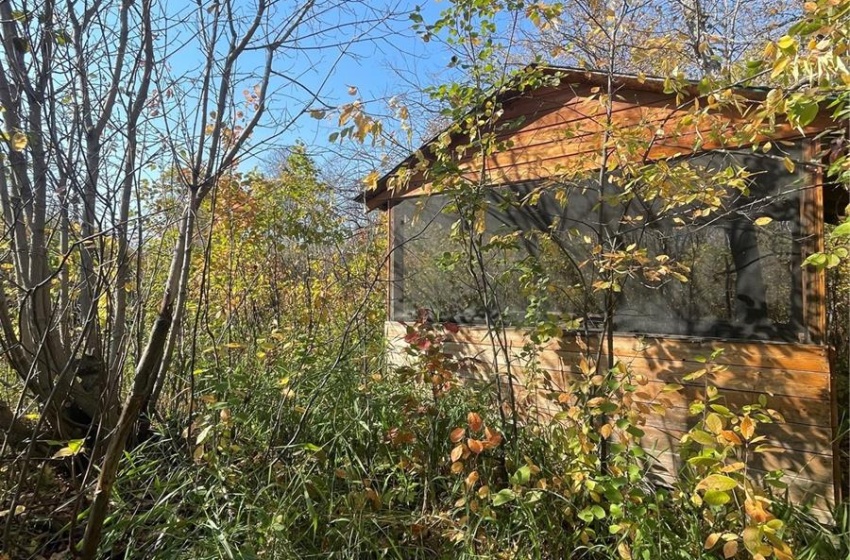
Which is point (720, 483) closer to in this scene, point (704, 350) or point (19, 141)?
point (704, 350)

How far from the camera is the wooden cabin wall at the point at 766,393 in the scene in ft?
9.68

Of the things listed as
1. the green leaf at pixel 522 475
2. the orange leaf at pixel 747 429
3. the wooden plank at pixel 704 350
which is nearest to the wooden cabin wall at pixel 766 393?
the wooden plank at pixel 704 350

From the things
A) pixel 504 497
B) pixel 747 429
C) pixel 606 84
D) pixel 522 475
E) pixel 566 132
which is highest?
pixel 606 84

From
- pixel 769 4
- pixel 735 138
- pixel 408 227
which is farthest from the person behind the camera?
pixel 769 4

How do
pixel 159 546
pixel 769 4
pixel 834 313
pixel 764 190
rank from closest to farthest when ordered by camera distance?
pixel 159 546
pixel 764 190
pixel 834 313
pixel 769 4

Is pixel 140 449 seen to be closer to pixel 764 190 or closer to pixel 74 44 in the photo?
pixel 74 44

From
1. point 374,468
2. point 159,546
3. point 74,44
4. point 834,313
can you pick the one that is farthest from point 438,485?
point 834,313

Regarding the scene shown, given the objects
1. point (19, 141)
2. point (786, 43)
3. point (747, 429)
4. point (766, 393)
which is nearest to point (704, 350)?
point (766, 393)

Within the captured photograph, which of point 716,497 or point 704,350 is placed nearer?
point 716,497

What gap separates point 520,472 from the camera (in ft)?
7.91

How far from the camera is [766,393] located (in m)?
3.10

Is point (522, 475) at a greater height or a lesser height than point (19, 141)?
lesser

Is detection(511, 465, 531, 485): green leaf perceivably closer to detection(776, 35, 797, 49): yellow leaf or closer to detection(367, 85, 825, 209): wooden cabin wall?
detection(367, 85, 825, 209): wooden cabin wall

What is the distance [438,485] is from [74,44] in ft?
10.9
